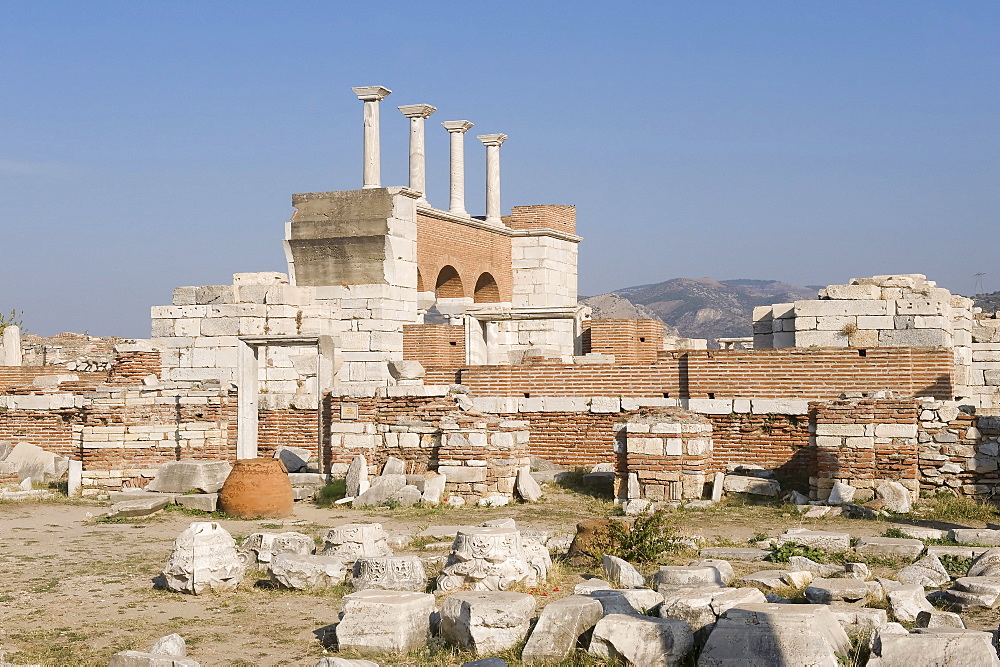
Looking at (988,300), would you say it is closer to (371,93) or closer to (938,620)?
(371,93)

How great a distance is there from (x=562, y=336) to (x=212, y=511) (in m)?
14.4

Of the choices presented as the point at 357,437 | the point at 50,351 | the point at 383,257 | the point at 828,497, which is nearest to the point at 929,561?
the point at 828,497

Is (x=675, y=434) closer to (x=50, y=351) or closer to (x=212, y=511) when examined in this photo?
(x=212, y=511)

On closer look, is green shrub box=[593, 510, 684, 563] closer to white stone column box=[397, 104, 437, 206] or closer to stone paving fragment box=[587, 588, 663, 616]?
stone paving fragment box=[587, 588, 663, 616]

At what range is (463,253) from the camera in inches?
1109

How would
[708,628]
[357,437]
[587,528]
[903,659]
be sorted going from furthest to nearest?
[357,437], [587,528], [708,628], [903,659]

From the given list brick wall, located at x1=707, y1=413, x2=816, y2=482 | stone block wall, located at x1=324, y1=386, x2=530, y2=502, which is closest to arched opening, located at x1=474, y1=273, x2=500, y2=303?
stone block wall, located at x1=324, y1=386, x2=530, y2=502

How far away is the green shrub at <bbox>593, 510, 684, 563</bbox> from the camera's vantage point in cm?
1007

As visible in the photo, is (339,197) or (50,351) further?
(50,351)

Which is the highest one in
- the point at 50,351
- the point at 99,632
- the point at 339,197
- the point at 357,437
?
the point at 339,197

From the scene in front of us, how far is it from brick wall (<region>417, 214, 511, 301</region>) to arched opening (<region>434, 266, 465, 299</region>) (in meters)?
0.14

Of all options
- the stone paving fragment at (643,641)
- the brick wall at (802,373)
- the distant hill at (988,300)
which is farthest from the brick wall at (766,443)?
the distant hill at (988,300)

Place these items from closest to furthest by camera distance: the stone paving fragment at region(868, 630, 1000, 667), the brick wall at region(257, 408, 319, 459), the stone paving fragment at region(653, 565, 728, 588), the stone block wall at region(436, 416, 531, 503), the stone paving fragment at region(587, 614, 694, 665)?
the stone paving fragment at region(868, 630, 1000, 667) → the stone paving fragment at region(587, 614, 694, 665) → the stone paving fragment at region(653, 565, 728, 588) → the stone block wall at region(436, 416, 531, 503) → the brick wall at region(257, 408, 319, 459)

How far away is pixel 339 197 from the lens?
23.4 m
